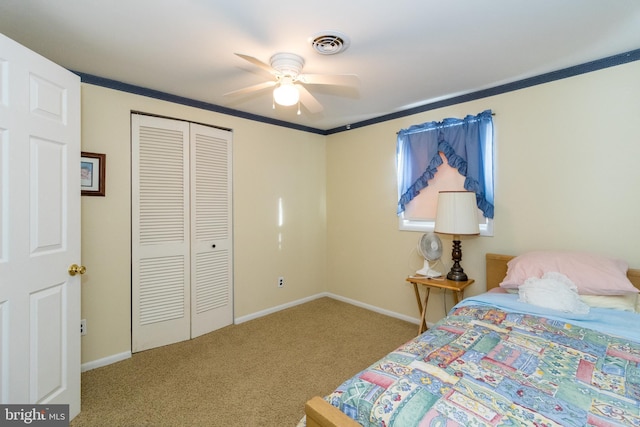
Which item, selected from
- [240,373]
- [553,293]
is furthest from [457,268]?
[240,373]

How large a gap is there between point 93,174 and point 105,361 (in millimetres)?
1568

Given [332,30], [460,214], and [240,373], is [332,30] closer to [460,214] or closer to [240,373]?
[460,214]

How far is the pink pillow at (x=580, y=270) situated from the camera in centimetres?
182

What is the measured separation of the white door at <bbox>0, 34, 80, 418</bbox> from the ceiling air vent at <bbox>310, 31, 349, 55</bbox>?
5.08 feet

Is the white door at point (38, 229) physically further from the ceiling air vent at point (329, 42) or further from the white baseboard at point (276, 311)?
the ceiling air vent at point (329, 42)

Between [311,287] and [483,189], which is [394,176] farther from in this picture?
[311,287]

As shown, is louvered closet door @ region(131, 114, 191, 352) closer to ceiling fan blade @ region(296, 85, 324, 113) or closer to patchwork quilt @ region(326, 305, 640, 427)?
ceiling fan blade @ region(296, 85, 324, 113)

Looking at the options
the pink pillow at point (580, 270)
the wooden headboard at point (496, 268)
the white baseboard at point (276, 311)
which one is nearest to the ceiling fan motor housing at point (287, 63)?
the pink pillow at point (580, 270)

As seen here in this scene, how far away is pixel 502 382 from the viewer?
3.74 feet

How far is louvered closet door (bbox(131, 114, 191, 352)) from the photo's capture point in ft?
8.59

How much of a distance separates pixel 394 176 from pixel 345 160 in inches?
31.6

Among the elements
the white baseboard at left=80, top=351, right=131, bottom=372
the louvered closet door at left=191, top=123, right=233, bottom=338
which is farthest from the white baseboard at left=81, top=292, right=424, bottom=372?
the louvered closet door at left=191, top=123, right=233, bottom=338

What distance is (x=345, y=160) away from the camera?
3.94 meters

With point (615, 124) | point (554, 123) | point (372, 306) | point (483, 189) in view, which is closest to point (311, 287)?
point (372, 306)
